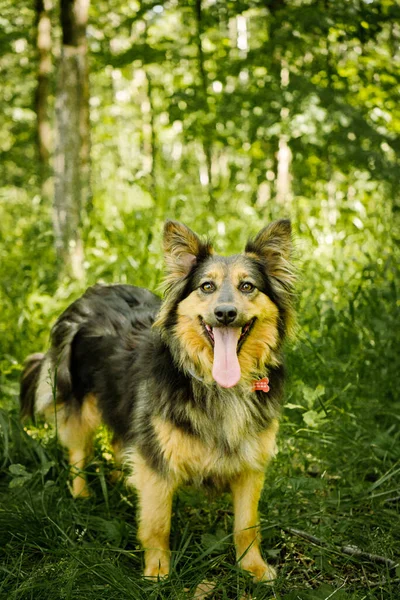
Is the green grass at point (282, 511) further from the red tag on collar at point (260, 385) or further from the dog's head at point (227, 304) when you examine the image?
the dog's head at point (227, 304)

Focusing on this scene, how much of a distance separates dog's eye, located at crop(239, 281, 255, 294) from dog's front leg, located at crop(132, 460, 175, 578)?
1.02 metres

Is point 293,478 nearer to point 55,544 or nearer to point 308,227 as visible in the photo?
point 55,544

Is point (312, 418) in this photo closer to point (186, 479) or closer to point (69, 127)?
point (186, 479)

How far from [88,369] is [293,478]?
1.39 metres

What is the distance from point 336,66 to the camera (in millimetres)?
5121

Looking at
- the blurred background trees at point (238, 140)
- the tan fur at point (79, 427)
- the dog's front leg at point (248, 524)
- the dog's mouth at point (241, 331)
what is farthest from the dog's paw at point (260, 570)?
the blurred background trees at point (238, 140)

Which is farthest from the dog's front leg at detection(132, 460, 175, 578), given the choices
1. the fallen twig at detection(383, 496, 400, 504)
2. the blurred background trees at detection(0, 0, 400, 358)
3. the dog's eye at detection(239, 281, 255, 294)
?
the blurred background trees at detection(0, 0, 400, 358)

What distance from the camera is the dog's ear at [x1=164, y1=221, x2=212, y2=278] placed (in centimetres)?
301

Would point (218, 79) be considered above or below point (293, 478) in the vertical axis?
above

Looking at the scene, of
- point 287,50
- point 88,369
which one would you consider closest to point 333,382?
point 88,369

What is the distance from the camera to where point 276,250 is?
304cm

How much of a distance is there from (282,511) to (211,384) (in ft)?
2.95

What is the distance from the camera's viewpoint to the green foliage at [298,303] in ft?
9.23

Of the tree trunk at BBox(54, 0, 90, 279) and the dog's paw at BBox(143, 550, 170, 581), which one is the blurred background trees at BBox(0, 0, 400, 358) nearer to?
the tree trunk at BBox(54, 0, 90, 279)
